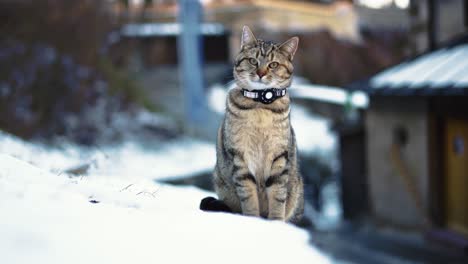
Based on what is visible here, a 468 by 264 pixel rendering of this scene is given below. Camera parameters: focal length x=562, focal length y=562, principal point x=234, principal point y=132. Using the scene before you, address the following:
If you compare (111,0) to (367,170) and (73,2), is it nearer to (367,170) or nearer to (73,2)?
(73,2)

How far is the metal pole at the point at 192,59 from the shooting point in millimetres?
13781

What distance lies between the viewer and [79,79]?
38.9 ft

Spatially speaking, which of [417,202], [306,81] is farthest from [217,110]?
[417,202]

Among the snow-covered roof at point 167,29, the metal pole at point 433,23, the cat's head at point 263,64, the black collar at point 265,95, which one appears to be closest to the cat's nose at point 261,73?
the cat's head at point 263,64

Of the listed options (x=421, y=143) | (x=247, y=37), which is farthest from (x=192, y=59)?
(x=247, y=37)

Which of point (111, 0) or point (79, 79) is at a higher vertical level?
point (111, 0)

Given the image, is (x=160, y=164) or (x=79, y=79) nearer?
(x=160, y=164)

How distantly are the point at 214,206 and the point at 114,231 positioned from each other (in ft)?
2.93

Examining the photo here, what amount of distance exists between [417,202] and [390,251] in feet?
3.06

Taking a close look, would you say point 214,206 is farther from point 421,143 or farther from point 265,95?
point 421,143

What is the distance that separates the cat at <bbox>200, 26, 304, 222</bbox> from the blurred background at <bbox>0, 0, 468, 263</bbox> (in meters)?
1.63

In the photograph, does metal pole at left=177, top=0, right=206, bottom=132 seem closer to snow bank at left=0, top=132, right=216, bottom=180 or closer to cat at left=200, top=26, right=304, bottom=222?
snow bank at left=0, top=132, right=216, bottom=180

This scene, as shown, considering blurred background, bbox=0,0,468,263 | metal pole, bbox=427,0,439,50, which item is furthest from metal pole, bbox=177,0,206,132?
metal pole, bbox=427,0,439,50

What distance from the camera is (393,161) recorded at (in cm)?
935
